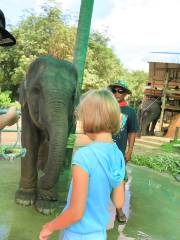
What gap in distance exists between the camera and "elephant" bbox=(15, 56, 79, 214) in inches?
183

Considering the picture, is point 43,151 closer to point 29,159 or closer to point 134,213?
point 29,159

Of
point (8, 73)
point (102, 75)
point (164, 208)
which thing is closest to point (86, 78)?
point (102, 75)

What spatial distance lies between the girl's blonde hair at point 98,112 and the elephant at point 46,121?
2283 mm

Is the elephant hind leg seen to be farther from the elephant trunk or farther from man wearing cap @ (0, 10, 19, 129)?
man wearing cap @ (0, 10, 19, 129)

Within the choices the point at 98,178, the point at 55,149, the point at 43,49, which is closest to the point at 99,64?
the point at 43,49

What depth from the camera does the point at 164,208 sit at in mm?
5863

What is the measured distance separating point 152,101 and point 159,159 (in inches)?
335

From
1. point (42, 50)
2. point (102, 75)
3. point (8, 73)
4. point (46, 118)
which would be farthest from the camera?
point (102, 75)

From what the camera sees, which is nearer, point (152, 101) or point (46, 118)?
point (46, 118)

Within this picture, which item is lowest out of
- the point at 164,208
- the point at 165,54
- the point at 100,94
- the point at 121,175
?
the point at 164,208

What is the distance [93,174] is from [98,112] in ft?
1.13

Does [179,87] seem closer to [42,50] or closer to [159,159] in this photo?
[159,159]

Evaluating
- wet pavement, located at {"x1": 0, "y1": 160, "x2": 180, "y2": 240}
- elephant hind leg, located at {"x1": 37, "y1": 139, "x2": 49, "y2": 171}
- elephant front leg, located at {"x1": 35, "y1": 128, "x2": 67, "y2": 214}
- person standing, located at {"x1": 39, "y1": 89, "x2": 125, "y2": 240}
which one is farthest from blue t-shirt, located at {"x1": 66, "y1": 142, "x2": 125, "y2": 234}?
elephant hind leg, located at {"x1": 37, "y1": 139, "x2": 49, "y2": 171}

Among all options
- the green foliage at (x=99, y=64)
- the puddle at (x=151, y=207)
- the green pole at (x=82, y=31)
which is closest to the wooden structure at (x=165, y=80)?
the puddle at (x=151, y=207)
